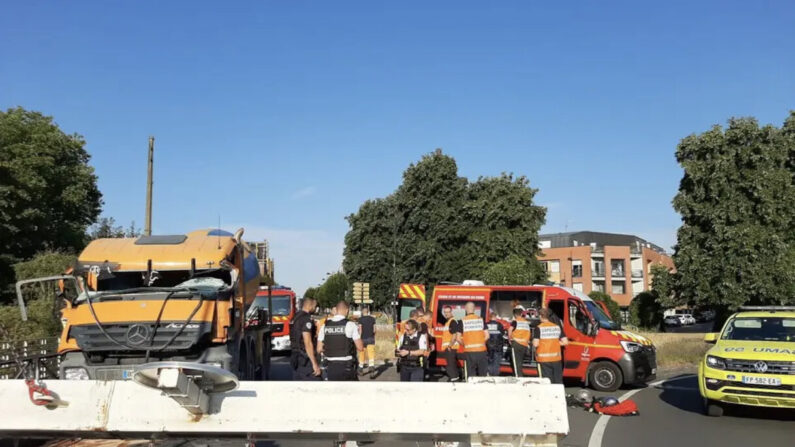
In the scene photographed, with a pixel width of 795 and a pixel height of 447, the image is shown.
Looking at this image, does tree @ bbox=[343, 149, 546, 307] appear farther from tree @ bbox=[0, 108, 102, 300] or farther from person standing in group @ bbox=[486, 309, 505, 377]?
person standing in group @ bbox=[486, 309, 505, 377]

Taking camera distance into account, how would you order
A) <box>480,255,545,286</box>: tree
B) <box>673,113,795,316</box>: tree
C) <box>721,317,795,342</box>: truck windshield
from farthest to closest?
<box>480,255,545,286</box>: tree → <box>673,113,795,316</box>: tree → <box>721,317,795,342</box>: truck windshield

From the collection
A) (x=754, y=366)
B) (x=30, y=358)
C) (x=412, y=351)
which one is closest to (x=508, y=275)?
(x=412, y=351)

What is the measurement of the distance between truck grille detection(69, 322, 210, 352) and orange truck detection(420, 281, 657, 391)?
8.22 m

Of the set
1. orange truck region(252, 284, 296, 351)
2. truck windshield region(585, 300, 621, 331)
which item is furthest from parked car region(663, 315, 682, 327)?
truck windshield region(585, 300, 621, 331)

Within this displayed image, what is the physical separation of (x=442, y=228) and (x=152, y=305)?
40926 mm

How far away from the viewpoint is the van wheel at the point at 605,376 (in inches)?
601

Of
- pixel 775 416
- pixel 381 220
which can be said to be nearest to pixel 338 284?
pixel 381 220

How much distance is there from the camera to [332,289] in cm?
8281

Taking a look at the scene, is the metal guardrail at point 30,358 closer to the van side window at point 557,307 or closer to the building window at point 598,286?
the van side window at point 557,307

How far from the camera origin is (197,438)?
4094mm

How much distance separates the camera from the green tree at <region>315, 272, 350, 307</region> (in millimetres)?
81000

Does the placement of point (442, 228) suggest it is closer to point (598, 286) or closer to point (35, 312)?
point (35, 312)

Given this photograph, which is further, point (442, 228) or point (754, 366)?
point (442, 228)

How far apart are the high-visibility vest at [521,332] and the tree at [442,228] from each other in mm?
34573
